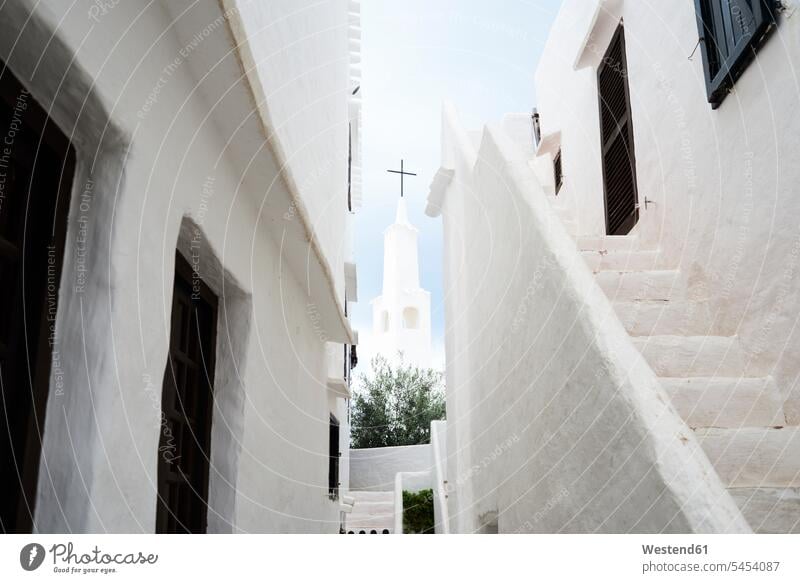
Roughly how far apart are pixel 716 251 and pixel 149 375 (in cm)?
277

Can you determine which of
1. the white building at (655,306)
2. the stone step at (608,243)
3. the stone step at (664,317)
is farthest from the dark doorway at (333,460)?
the stone step at (664,317)

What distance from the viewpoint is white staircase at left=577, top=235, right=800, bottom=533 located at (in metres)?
2.15

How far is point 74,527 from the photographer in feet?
4.95

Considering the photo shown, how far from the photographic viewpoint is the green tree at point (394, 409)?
14016mm

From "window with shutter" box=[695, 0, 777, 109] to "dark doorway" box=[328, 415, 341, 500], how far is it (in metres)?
4.32

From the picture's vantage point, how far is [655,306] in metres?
3.18

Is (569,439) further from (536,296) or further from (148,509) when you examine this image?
(148,509)

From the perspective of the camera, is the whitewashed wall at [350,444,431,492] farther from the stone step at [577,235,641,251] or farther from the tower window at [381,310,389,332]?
the stone step at [577,235,641,251]

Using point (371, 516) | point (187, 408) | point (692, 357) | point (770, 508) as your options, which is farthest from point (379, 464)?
point (770, 508)

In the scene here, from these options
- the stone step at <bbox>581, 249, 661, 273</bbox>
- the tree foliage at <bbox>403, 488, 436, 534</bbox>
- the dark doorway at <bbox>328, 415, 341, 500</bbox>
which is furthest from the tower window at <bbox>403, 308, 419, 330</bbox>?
the stone step at <bbox>581, 249, 661, 273</bbox>
